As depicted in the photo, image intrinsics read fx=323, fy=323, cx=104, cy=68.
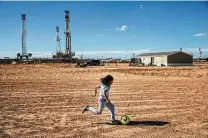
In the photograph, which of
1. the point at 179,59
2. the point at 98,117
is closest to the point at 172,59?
the point at 179,59

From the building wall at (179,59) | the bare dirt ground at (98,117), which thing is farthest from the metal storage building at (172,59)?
the bare dirt ground at (98,117)

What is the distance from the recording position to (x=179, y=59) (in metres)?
64.4

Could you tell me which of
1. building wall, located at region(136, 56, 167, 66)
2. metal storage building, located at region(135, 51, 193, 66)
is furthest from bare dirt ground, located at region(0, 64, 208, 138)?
building wall, located at region(136, 56, 167, 66)

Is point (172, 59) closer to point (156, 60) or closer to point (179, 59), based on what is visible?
point (179, 59)

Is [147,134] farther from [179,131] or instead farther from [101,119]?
[101,119]

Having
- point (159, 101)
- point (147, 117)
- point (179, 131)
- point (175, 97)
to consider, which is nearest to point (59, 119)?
point (147, 117)

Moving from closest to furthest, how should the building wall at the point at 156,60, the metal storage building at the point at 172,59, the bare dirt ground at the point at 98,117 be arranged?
1. the bare dirt ground at the point at 98,117
2. the metal storage building at the point at 172,59
3. the building wall at the point at 156,60

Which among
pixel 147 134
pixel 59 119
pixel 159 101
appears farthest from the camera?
pixel 159 101

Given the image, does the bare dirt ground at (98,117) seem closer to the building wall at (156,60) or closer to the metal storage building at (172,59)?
the metal storage building at (172,59)

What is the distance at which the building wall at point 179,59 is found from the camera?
206 feet

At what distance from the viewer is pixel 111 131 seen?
7.90m

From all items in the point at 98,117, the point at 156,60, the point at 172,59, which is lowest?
the point at 98,117

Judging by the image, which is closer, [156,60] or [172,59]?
[172,59]

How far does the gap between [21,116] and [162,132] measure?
4277mm
